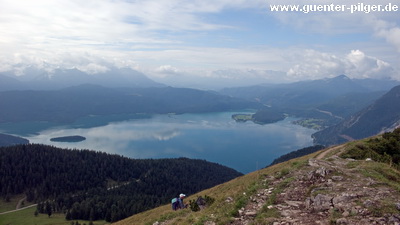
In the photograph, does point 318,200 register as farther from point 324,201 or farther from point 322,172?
point 322,172

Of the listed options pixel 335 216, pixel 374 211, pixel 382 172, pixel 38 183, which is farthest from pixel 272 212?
pixel 38 183

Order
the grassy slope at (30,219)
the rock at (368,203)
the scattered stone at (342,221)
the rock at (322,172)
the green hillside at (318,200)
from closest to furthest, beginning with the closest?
1. the scattered stone at (342,221)
2. the green hillside at (318,200)
3. the rock at (368,203)
4. the rock at (322,172)
5. the grassy slope at (30,219)

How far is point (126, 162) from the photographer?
129 meters

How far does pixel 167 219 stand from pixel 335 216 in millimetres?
11066

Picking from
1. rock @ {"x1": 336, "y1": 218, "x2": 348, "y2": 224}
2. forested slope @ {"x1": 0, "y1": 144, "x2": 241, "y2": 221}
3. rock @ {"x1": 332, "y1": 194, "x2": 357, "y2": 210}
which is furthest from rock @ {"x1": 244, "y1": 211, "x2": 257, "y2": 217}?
forested slope @ {"x1": 0, "y1": 144, "x2": 241, "y2": 221}

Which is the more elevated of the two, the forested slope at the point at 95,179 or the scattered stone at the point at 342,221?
the scattered stone at the point at 342,221

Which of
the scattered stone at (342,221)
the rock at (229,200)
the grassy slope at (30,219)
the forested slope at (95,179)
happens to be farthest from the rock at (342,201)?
the forested slope at (95,179)

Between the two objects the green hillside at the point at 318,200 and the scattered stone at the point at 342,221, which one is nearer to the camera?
the scattered stone at the point at 342,221

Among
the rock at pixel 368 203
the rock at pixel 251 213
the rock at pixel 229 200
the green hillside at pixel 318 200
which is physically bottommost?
the rock at pixel 229 200

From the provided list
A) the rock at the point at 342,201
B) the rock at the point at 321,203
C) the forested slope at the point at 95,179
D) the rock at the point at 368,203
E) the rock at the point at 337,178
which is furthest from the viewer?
the forested slope at the point at 95,179

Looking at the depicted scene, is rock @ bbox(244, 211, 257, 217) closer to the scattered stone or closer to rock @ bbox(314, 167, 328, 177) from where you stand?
the scattered stone

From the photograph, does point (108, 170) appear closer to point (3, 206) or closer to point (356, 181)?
point (3, 206)

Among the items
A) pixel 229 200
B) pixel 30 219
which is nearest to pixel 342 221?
pixel 229 200

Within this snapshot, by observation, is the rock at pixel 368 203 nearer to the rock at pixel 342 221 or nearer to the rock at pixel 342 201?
the rock at pixel 342 201
